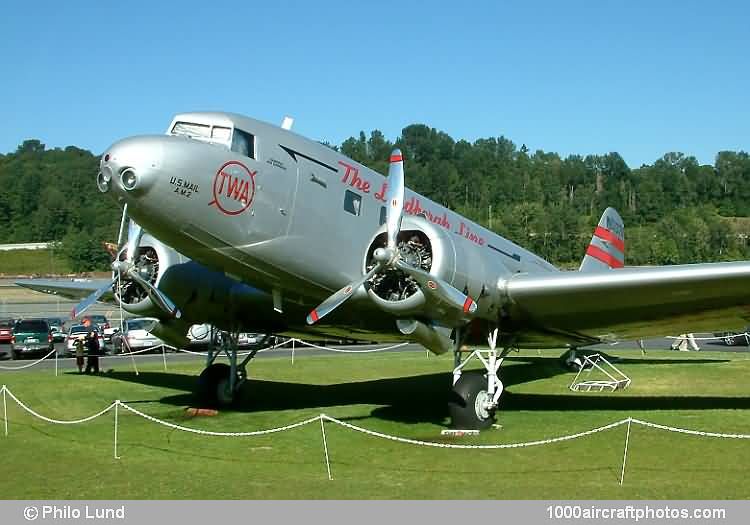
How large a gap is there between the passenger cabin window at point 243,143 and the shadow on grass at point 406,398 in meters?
6.04

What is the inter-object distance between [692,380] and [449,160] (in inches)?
5866

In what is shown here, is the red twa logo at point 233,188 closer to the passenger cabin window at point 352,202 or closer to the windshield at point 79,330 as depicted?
the passenger cabin window at point 352,202

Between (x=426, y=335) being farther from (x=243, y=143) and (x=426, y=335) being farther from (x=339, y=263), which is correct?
(x=243, y=143)

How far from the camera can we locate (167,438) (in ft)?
45.6

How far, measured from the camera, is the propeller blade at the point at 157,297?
14867 millimetres

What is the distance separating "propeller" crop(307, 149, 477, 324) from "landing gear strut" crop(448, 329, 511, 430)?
6.16 ft

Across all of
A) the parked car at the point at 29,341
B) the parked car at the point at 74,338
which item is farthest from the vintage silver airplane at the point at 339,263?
the parked car at the point at 29,341

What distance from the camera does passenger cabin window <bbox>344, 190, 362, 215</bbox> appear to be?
1370 cm

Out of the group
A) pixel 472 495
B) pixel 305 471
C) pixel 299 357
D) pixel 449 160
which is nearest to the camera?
pixel 472 495

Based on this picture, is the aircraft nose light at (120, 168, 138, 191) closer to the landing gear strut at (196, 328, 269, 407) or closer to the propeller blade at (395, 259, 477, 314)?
the propeller blade at (395, 259, 477, 314)

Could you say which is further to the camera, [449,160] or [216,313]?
[449,160]

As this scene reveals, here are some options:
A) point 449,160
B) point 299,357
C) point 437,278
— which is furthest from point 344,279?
point 449,160

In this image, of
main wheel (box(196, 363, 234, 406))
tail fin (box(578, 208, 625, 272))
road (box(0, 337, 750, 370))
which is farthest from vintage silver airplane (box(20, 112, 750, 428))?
road (box(0, 337, 750, 370))
